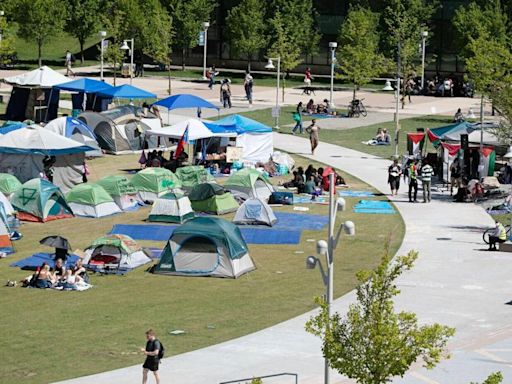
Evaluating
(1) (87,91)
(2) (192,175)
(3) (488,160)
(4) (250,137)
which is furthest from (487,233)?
(1) (87,91)

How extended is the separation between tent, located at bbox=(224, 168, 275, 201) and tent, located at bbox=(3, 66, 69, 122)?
70.9 ft

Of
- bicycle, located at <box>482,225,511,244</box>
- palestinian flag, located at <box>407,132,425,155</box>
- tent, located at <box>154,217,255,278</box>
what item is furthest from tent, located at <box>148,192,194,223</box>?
palestinian flag, located at <box>407,132,425,155</box>

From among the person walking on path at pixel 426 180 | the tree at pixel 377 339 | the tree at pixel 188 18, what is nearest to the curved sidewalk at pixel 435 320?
the person walking on path at pixel 426 180

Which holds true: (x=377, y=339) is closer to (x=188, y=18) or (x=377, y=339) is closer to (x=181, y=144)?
(x=181, y=144)

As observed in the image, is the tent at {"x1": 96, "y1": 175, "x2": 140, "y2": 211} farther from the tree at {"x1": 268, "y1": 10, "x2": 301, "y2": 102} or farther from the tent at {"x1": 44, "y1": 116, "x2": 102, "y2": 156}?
the tree at {"x1": 268, "y1": 10, "x2": 301, "y2": 102}

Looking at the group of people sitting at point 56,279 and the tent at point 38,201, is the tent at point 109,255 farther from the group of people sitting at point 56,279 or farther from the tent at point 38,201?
the tent at point 38,201

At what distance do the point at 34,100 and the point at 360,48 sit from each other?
20184 mm

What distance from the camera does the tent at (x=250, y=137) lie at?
52031mm

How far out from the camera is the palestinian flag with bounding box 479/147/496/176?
48.2m

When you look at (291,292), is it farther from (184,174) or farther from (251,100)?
(251,100)

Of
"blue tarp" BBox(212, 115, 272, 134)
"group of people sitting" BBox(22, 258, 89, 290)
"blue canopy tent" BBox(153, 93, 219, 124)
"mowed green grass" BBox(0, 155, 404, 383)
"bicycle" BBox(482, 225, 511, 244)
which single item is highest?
"blue canopy tent" BBox(153, 93, 219, 124)

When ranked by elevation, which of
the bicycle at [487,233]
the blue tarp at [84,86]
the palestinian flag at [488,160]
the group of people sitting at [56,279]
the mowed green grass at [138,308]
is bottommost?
the mowed green grass at [138,308]

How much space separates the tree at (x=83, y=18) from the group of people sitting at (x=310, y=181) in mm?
43057

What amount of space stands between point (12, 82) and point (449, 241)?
3081 centimetres
